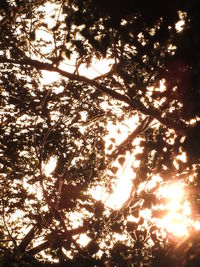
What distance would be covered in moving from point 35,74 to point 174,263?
7546 mm

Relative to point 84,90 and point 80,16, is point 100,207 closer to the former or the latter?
point 80,16

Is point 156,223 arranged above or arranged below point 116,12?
above

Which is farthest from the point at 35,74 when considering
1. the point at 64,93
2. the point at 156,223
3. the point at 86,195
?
the point at 156,223

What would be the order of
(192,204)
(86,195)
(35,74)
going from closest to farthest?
(192,204) → (35,74) → (86,195)

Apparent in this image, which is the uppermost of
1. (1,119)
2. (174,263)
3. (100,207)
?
(1,119)

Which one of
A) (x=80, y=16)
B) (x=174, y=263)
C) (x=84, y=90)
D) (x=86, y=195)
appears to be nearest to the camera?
(x=174, y=263)

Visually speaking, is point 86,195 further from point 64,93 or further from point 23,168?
point 64,93

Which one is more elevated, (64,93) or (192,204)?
(64,93)

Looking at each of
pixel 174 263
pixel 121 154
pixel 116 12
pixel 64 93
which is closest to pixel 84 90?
pixel 64 93

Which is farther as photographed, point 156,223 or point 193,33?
point 156,223

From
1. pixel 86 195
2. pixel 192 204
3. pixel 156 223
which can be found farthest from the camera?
pixel 86 195

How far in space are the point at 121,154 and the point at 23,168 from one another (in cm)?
451

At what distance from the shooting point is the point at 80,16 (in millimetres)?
3412

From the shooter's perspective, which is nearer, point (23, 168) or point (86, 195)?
point (23, 168)
